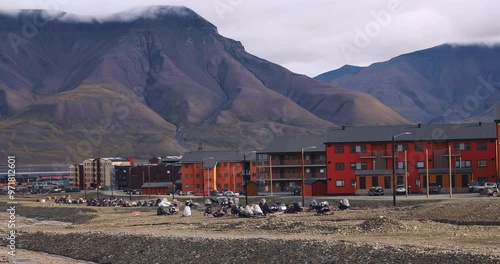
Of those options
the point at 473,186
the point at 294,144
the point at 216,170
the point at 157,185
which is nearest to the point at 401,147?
the point at 473,186

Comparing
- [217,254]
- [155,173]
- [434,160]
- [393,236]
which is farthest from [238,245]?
[155,173]

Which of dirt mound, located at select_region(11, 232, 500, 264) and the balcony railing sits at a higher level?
the balcony railing

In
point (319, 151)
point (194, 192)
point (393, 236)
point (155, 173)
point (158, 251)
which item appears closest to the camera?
point (393, 236)

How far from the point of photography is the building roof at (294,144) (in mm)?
122500

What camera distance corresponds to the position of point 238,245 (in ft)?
147

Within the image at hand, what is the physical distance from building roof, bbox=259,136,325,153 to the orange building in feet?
60.3

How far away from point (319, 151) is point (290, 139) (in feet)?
26.2

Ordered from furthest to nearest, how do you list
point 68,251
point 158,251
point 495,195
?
1. point 495,195
2. point 68,251
3. point 158,251

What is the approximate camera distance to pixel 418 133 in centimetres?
10550

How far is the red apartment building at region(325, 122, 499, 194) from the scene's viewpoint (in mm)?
100500

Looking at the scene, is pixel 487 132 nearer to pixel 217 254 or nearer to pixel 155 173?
pixel 217 254

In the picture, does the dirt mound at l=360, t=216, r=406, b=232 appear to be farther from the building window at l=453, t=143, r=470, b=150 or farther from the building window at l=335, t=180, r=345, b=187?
the building window at l=453, t=143, r=470, b=150

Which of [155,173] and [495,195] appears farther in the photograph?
[155,173]

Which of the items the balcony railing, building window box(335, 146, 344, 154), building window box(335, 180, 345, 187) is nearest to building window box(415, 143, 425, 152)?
building window box(335, 146, 344, 154)
